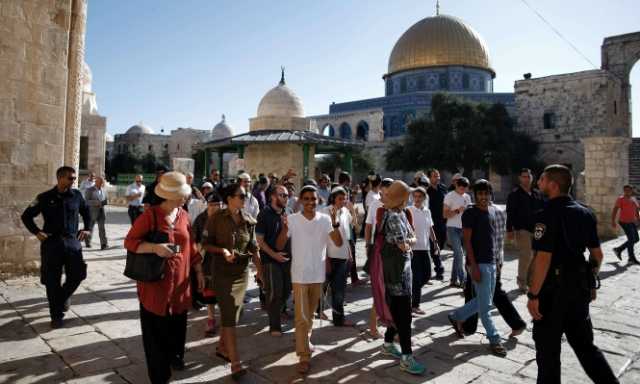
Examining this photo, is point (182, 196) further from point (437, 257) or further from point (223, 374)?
point (437, 257)

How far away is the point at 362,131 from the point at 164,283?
39.3m

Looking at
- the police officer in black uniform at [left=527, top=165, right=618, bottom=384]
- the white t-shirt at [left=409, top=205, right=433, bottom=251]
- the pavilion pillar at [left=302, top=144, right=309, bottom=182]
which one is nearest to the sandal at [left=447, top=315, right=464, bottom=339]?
the white t-shirt at [left=409, top=205, right=433, bottom=251]

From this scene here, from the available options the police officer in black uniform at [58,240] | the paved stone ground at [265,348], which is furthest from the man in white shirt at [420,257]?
the police officer in black uniform at [58,240]

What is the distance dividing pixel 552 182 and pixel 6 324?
4.82 metres

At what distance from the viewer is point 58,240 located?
4020 mm

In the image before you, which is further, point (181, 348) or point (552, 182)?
point (181, 348)

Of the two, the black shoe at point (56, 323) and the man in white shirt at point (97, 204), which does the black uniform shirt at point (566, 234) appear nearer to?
the black shoe at point (56, 323)

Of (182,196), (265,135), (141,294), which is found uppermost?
(265,135)

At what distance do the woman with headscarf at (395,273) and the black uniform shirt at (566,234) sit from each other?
937mm

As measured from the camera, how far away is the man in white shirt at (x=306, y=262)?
9.98ft

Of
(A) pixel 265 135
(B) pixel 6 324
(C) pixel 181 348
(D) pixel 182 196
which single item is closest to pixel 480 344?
(C) pixel 181 348

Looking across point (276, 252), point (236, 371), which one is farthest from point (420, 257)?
point (236, 371)

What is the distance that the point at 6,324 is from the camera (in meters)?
3.92

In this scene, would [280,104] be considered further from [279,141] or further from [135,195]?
[135,195]
